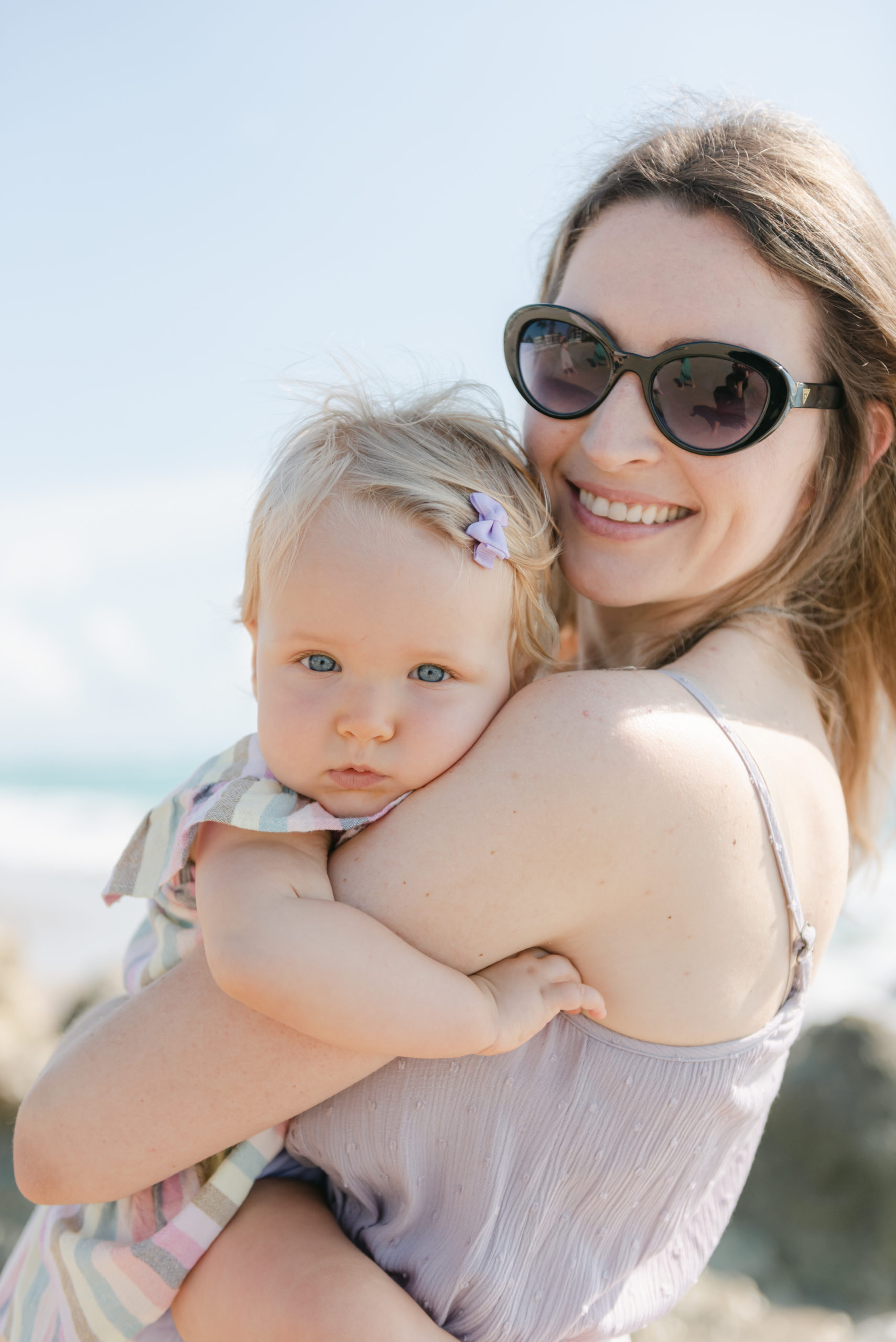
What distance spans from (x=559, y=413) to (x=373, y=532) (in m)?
0.67

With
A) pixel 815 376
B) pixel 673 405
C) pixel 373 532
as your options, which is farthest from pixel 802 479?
pixel 373 532

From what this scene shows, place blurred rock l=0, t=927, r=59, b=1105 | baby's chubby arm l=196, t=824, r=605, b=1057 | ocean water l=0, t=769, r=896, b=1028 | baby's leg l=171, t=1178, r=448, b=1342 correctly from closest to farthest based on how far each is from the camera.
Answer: baby's chubby arm l=196, t=824, r=605, b=1057
baby's leg l=171, t=1178, r=448, b=1342
blurred rock l=0, t=927, r=59, b=1105
ocean water l=0, t=769, r=896, b=1028

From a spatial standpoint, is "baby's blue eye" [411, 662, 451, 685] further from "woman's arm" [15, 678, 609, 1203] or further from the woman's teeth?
the woman's teeth

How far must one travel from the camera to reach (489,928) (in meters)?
1.43

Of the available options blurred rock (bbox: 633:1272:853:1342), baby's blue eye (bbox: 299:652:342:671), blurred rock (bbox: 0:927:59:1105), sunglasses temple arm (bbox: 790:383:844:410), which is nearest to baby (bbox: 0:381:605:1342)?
baby's blue eye (bbox: 299:652:342:671)

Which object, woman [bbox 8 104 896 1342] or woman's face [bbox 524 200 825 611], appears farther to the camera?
woman's face [bbox 524 200 825 611]

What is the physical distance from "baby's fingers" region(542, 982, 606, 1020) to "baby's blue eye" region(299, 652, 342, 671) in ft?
1.96

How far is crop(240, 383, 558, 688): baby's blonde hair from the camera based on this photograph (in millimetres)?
1635

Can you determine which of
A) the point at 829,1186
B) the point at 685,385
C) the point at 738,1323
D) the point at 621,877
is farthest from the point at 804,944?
the point at 829,1186

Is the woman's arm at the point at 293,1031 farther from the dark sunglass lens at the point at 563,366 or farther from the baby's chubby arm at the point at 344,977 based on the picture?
the dark sunglass lens at the point at 563,366

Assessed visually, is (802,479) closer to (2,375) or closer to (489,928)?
(489,928)

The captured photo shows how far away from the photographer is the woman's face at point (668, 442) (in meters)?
1.91

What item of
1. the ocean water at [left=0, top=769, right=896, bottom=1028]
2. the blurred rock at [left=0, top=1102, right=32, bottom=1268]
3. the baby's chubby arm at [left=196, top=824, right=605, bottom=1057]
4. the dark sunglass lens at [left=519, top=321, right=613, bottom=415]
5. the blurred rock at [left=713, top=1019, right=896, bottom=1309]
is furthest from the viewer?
the ocean water at [left=0, top=769, right=896, bottom=1028]

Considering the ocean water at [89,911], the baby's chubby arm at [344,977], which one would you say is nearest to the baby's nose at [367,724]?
the baby's chubby arm at [344,977]
